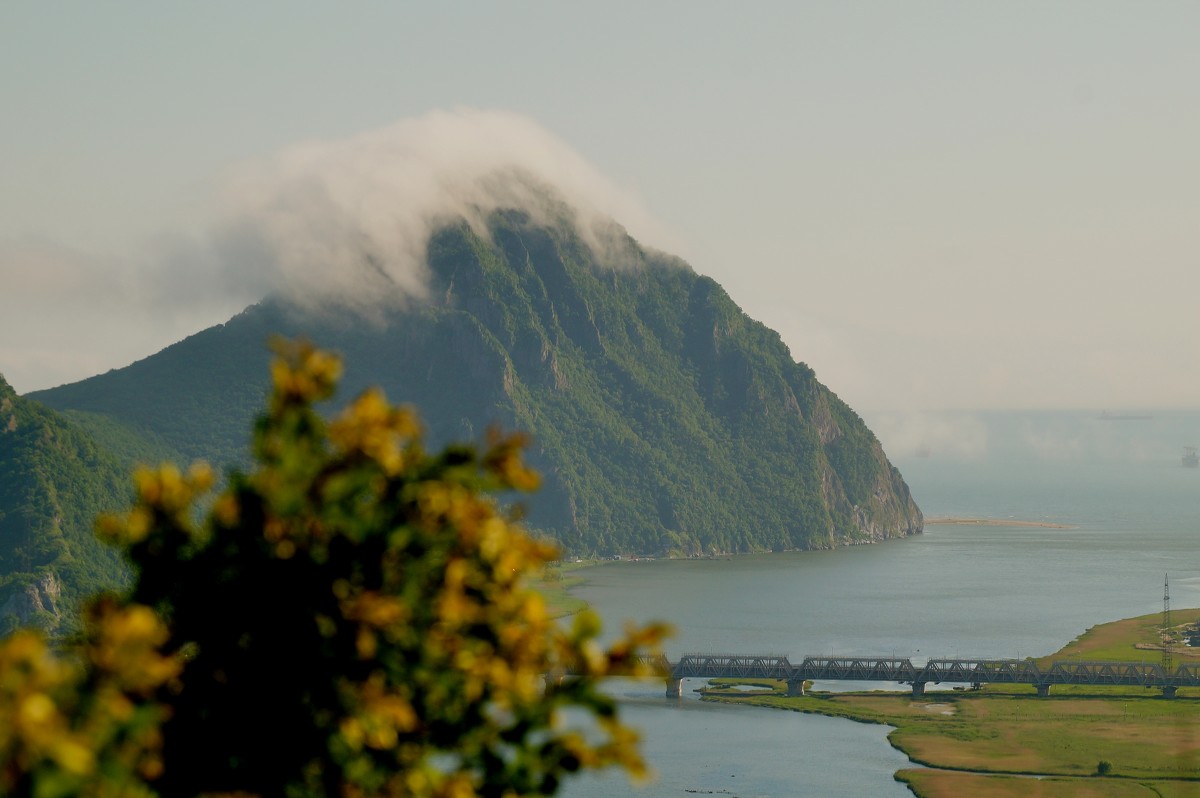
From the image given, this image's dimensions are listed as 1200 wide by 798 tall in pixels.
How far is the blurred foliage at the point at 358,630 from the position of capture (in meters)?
8.21

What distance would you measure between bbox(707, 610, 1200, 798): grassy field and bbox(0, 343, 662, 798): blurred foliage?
8754cm

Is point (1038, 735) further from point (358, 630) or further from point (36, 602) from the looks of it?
point (358, 630)

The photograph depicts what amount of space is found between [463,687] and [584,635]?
779mm

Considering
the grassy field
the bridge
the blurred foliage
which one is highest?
the blurred foliage

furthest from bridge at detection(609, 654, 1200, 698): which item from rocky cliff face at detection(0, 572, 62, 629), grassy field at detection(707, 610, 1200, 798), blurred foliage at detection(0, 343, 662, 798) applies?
blurred foliage at detection(0, 343, 662, 798)

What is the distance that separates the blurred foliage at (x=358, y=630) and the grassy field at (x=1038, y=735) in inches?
3446

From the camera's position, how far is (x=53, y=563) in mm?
185625

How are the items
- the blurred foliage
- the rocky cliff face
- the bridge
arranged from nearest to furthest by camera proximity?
the blurred foliage < the bridge < the rocky cliff face

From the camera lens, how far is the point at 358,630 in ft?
26.9

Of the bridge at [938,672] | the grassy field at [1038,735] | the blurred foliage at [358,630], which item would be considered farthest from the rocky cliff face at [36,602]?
the blurred foliage at [358,630]

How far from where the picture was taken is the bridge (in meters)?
130

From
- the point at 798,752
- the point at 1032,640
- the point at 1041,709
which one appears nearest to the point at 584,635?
the point at 798,752

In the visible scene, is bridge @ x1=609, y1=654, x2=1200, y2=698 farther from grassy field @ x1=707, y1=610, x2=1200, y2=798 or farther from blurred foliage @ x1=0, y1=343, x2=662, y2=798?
blurred foliage @ x1=0, y1=343, x2=662, y2=798

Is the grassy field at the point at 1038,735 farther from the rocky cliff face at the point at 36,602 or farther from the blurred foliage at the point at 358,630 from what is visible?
the blurred foliage at the point at 358,630
